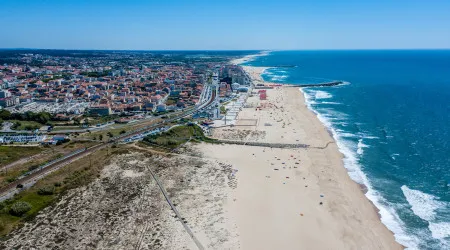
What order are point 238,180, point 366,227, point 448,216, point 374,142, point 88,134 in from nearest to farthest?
point 366,227 < point 448,216 < point 238,180 < point 374,142 < point 88,134

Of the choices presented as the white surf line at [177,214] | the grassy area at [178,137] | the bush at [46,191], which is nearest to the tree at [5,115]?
the grassy area at [178,137]

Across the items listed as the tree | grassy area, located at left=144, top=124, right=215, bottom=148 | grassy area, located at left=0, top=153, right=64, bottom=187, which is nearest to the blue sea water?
grassy area, located at left=144, top=124, right=215, bottom=148

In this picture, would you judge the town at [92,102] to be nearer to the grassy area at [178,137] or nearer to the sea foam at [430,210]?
the grassy area at [178,137]

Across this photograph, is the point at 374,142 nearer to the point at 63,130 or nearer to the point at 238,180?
the point at 238,180

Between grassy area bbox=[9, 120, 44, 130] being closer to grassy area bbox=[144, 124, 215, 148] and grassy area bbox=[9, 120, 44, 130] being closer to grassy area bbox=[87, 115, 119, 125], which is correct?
grassy area bbox=[87, 115, 119, 125]

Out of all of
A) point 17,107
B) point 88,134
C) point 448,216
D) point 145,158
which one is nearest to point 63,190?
point 145,158

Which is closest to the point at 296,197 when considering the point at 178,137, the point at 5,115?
the point at 178,137

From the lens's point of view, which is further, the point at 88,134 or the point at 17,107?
the point at 17,107
